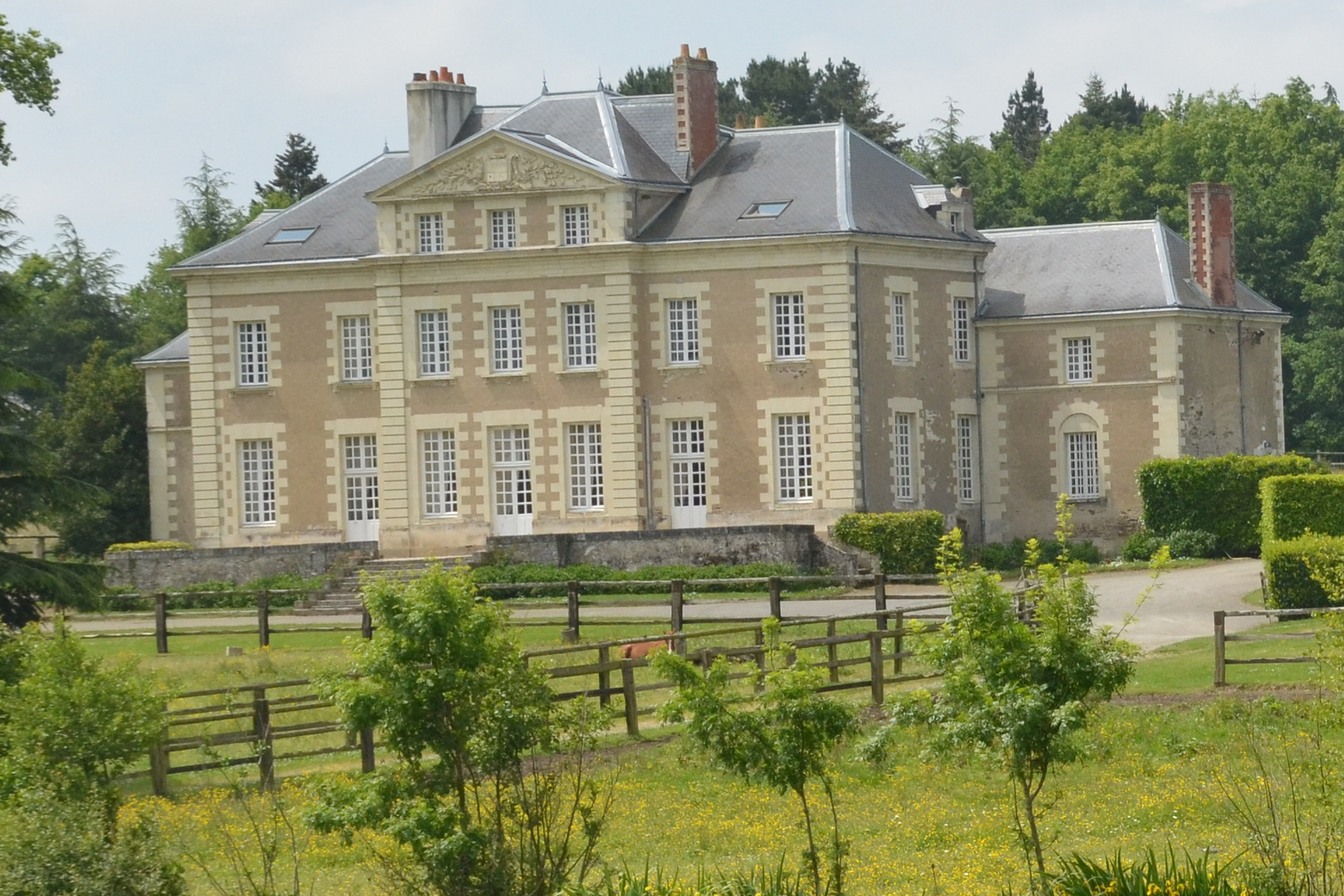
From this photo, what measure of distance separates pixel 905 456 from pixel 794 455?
2593mm

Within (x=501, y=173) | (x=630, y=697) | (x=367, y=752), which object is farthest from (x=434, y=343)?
(x=367, y=752)

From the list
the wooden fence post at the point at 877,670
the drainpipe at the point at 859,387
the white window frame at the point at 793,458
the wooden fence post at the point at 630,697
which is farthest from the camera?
the white window frame at the point at 793,458

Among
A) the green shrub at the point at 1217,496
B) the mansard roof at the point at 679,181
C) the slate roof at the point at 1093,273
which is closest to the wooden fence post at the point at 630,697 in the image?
the mansard roof at the point at 679,181

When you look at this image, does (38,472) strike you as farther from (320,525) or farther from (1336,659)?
(320,525)

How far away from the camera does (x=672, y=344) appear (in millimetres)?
44312

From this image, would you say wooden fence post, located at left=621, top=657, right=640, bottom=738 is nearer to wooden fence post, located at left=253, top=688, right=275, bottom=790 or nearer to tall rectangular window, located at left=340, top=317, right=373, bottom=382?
wooden fence post, located at left=253, top=688, right=275, bottom=790

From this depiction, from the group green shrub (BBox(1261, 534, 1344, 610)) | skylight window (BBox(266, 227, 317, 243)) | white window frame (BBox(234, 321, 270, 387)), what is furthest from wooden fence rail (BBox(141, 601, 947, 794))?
skylight window (BBox(266, 227, 317, 243))

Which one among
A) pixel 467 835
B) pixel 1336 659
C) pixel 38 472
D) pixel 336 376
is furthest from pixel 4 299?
pixel 336 376

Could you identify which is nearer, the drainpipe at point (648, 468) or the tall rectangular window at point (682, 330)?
the drainpipe at point (648, 468)

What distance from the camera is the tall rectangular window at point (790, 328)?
143ft

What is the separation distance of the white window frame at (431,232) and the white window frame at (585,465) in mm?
4489

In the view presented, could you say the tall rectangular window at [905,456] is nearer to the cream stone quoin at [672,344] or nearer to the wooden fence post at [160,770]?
the cream stone quoin at [672,344]

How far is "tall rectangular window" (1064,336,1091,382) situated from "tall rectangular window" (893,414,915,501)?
3635 millimetres

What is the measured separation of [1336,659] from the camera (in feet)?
51.3
